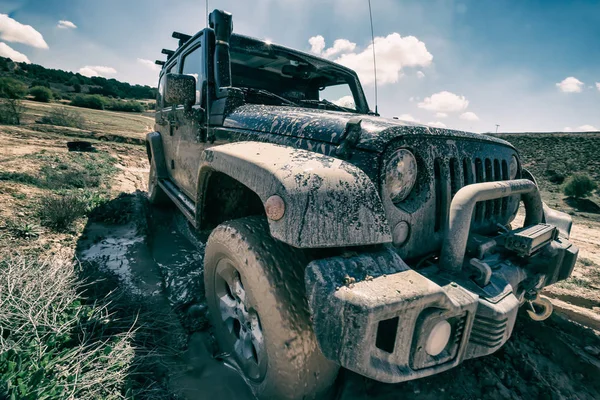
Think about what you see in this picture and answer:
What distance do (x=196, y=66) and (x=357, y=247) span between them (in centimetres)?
220

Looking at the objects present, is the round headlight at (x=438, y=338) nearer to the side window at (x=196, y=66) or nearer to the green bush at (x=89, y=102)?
the side window at (x=196, y=66)

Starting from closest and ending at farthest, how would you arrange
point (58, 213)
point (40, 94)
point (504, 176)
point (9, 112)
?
point (504, 176) < point (58, 213) < point (9, 112) < point (40, 94)

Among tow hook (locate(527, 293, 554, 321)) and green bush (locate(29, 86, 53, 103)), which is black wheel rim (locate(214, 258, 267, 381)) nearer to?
tow hook (locate(527, 293, 554, 321))

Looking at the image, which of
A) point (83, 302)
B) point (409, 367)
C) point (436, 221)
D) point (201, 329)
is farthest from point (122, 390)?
point (436, 221)

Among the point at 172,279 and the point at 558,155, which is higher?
the point at 558,155

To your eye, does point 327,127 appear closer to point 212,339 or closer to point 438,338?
point 438,338

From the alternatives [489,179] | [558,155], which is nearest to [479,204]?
[489,179]

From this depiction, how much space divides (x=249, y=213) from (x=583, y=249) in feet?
16.8

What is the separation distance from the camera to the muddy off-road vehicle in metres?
1.00

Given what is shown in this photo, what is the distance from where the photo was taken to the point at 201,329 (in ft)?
6.40

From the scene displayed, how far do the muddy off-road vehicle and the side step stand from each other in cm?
55

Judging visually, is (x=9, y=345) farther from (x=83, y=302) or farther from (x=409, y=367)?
(x=409, y=367)

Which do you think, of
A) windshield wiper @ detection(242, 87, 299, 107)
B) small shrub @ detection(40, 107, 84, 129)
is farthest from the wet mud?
small shrub @ detection(40, 107, 84, 129)

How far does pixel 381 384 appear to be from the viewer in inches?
61.7
